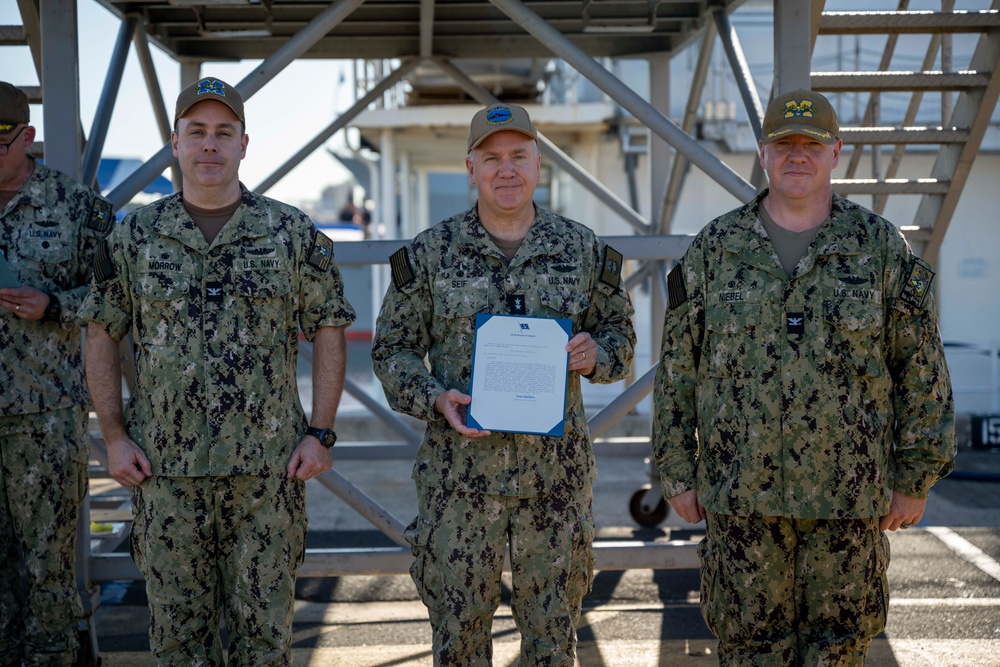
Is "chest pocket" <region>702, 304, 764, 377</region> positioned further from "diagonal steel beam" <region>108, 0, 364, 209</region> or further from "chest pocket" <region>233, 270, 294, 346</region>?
"diagonal steel beam" <region>108, 0, 364, 209</region>

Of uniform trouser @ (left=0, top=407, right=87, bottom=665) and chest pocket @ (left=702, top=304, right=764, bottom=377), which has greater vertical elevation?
chest pocket @ (left=702, top=304, right=764, bottom=377)

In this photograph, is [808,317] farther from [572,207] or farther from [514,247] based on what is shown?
[572,207]

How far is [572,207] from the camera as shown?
45.1 feet

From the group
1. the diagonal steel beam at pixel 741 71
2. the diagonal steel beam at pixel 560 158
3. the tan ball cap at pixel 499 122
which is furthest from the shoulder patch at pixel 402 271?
the diagonal steel beam at pixel 560 158

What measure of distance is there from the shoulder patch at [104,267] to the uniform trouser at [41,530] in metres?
0.83

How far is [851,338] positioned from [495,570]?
4.24 feet

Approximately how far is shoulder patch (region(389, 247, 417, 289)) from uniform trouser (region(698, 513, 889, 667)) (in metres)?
1.25

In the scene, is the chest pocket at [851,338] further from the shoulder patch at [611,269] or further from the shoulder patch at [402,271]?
the shoulder patch at [402,271]

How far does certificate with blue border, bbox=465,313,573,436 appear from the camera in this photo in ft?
11.0

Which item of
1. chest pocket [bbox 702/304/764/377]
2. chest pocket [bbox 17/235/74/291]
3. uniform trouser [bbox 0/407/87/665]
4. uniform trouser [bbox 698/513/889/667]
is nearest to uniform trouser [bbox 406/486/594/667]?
uniform trouser [bbox 698/513/889/667]

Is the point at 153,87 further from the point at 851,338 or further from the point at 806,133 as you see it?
the point at 851,338

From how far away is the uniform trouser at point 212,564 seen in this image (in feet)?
11.1

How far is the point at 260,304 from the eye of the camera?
349cm

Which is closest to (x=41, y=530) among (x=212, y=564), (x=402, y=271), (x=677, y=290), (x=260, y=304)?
(x=212, y=564)
